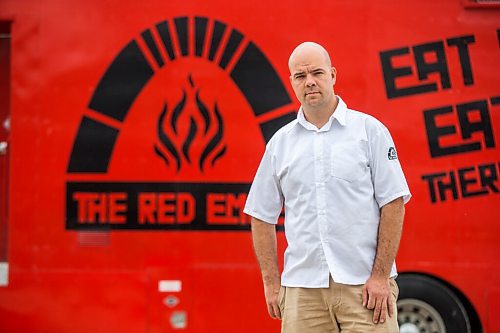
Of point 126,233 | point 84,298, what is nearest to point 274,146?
point 126,233

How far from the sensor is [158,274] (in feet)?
16.4

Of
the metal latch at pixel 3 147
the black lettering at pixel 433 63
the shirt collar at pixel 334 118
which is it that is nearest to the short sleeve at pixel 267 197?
the shirt collar at pixel 334 118

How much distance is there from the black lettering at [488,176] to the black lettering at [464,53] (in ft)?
2.07

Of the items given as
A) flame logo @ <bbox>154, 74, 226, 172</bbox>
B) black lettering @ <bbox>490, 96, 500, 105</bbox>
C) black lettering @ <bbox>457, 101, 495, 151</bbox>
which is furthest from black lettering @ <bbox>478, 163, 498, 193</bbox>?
flame logo @ <bbox>154, 74, 226, 172</bbox>

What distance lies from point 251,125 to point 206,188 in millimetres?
586

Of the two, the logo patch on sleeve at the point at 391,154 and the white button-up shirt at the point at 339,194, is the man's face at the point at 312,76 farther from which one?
the logo patch on sleeve at the point at 391,154

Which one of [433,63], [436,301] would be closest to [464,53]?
[433,63]

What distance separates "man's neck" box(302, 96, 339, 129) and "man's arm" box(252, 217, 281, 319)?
508mm

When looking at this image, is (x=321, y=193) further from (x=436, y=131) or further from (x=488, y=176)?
(x=488, y=176)

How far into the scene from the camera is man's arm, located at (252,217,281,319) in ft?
9.73

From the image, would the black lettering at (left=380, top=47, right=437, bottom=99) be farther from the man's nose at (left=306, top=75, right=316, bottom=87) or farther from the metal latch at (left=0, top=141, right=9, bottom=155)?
the metal latch at (left=0, top=141, right=9, bottom=155)

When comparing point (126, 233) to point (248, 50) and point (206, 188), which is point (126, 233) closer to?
point (206, 188)

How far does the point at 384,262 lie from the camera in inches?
108

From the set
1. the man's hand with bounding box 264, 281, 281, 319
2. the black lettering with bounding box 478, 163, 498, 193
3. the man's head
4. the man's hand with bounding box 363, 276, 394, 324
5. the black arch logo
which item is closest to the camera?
the man's hand with bounding box 363, 276, 394, 324
